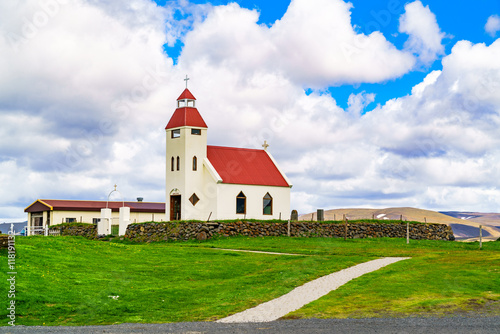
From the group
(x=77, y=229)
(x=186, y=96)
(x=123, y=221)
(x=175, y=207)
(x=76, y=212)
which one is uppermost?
(x=186, y=96)

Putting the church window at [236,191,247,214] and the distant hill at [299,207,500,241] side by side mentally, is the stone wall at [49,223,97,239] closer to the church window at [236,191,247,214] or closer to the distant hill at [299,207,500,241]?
the church window at [236,191,247,214]

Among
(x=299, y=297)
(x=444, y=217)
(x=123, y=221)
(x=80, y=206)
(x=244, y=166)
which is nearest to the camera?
(x=299, y=297)

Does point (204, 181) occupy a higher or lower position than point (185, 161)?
lower

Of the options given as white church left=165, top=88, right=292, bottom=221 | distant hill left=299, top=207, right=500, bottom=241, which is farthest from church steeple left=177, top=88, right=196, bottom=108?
distant hill left=299, top=207, right=500, bottom=241

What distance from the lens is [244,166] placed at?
49.3 metres

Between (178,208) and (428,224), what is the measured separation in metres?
20.9

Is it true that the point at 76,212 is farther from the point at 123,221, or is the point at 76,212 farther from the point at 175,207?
the point at 175,207

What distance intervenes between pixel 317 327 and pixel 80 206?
47205 millimetres

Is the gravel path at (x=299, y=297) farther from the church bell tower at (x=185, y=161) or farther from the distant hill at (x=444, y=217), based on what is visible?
the distant hill at (x=444, y=217)

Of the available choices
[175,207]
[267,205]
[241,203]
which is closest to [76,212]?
[175,207]

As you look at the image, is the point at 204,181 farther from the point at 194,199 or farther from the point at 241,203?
the point at 241,203

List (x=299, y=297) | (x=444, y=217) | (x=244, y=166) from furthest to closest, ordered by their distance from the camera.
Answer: (x=444, y=217), (x=244, y=166), (x=299, y=297)

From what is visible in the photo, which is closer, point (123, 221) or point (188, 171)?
point (123, 221)

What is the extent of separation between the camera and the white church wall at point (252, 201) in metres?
45.7
